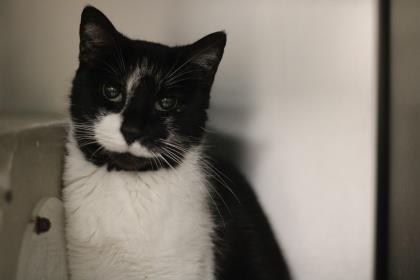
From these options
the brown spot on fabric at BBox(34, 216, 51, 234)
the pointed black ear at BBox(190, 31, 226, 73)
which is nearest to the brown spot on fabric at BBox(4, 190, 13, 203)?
the brown spot on fabric at BBox(34, 216, 51, 234)

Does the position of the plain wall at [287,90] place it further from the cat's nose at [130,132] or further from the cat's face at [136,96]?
the cat's nose at [130,132]

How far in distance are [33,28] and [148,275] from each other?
77 centimetres

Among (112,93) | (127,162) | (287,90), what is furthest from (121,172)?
(287,90)

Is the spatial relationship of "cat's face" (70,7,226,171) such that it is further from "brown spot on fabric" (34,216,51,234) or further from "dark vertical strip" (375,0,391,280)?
"dark vertical strip" (375,0,391,280)

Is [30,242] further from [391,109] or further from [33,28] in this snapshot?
[391,109]

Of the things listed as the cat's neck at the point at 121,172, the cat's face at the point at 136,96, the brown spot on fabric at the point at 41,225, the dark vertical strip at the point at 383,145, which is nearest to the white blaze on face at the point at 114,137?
the cat's face at the point at 136,96

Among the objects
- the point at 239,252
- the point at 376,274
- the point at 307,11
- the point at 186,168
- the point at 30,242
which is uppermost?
the point at 307,11

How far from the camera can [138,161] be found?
952 millimetres

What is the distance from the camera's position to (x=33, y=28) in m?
1.30

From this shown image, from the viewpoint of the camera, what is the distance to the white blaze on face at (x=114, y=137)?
891 millimetres

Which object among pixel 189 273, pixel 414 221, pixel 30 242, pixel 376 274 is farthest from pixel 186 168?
pixel 376 274

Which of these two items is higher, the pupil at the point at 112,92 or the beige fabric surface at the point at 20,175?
the pupil at the point at 112,92

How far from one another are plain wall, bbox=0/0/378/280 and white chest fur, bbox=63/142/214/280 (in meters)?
0.31

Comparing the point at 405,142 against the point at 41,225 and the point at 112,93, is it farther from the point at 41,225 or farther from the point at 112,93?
the point at 41,225
